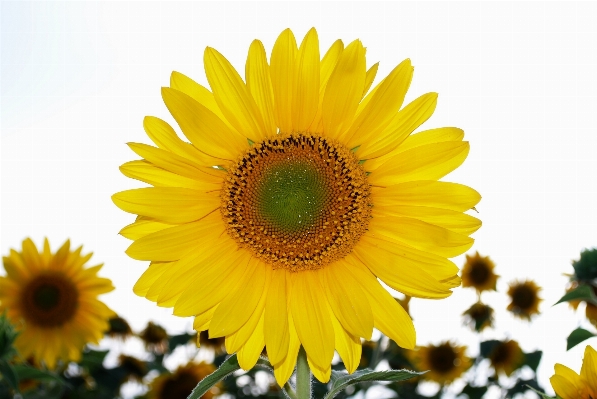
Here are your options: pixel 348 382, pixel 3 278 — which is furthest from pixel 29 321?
pixel 348 382

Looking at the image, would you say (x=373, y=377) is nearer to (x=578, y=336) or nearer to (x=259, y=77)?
(x=259, y=77)

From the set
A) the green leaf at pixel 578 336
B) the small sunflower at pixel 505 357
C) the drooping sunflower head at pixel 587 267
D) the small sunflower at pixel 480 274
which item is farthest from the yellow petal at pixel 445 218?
the small sunflower at pixel 480 274

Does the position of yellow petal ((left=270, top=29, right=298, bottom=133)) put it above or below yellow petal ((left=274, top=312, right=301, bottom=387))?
above

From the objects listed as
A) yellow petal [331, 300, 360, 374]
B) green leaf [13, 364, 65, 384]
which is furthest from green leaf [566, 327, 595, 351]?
Result: green leaf [13, 364, 65, 384]

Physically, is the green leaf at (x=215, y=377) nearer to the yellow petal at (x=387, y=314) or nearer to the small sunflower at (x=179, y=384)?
the yellow petal at (x=387, y=314)

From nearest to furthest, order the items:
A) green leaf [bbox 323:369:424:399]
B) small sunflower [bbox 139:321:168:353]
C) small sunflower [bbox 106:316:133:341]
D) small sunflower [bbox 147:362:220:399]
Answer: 1. green leaf [bbox 323:369:424:399]
2. small sunflower [bbox 147:362:220:399]
3. small sunflower [bbox 139:321:168:353]
4. small sunflower [bbox 106:316:133:341]

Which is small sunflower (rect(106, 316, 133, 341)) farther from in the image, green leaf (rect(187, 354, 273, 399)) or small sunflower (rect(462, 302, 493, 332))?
green leaf (rect(187, 354, 273, 399))

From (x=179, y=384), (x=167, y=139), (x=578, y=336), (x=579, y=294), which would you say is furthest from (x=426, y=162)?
(x=179, y=384)
